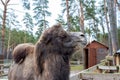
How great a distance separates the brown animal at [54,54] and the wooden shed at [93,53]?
1301 centimetres

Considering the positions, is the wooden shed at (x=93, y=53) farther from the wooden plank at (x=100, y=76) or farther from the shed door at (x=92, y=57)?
the wooden plank at (x=100, y=76)

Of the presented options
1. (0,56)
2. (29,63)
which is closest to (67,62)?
(29,63)

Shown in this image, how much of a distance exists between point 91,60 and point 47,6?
73.8ft

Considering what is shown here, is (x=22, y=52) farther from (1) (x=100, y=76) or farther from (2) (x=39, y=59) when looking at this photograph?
(1) (x=100, y=76)

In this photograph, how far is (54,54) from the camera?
2629mm

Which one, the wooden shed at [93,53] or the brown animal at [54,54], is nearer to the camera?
the brown animal at [54,54]

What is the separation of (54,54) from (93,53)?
46.3ft

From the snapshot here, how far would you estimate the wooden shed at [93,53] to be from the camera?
1609 cm

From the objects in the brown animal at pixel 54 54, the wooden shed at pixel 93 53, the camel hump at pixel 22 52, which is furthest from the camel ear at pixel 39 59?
the wooden shed at pixel 93 53

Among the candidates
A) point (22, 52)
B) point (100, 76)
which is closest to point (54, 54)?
point (22, 52)

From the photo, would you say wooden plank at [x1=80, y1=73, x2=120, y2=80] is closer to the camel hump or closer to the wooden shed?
the camel hump

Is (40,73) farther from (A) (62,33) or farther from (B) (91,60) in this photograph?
(B) (91,60)

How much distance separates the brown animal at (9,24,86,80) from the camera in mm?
2561

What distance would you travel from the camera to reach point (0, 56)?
59.9 feet
